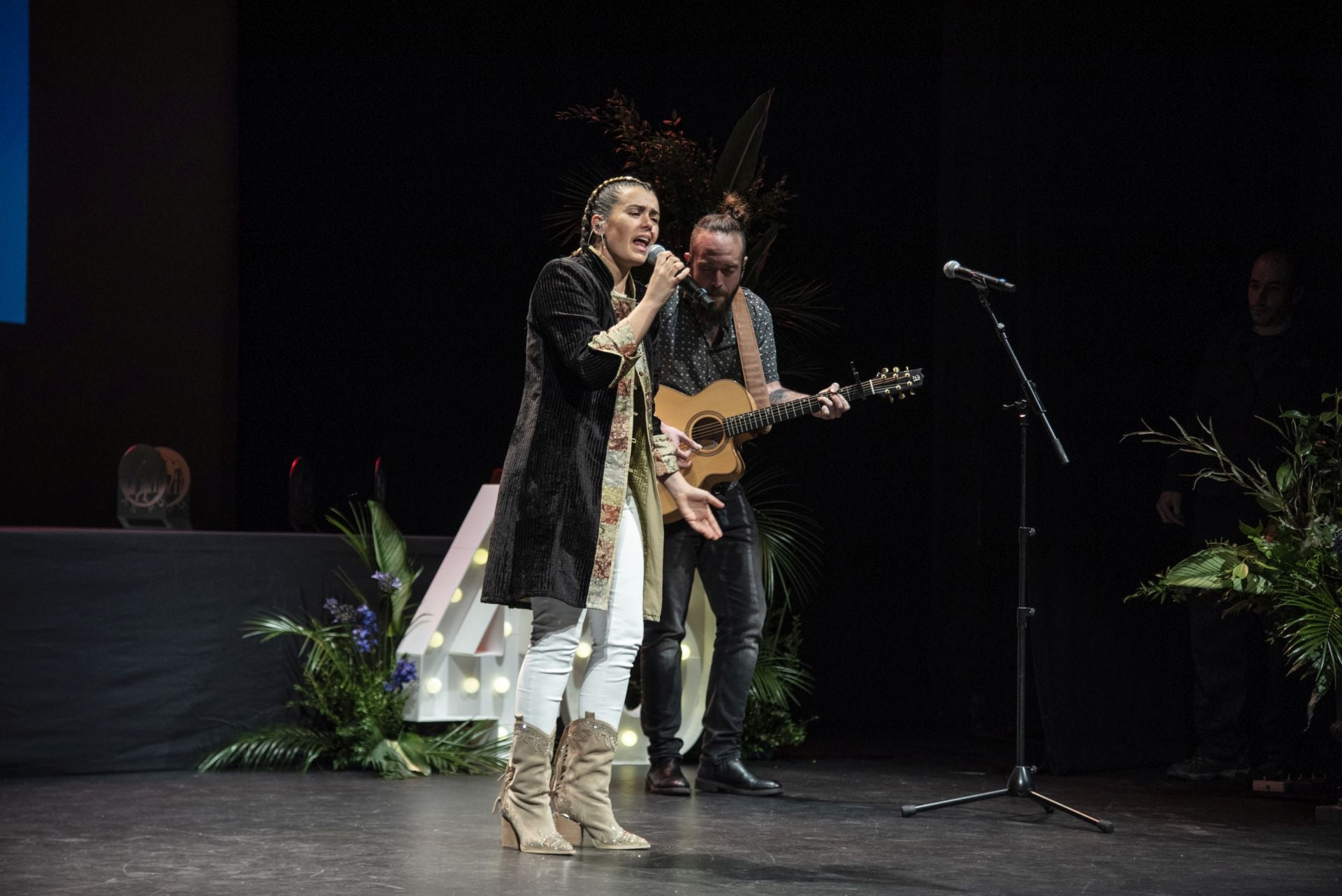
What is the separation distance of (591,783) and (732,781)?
111 centimetres

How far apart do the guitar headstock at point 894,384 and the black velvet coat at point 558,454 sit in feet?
3.58

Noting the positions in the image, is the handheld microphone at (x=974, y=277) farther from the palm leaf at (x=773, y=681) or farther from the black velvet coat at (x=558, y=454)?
the palm leaf at (x=773, y=681)

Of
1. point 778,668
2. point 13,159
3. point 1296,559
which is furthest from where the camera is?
point 13,159

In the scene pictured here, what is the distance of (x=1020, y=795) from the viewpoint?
4.06 meters

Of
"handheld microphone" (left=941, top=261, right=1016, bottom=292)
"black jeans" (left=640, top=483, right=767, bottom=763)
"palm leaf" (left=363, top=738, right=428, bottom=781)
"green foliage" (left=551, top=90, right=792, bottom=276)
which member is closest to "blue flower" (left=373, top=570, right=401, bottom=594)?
"palm leaf" (left=363, top=738, right=428, bottom=781)

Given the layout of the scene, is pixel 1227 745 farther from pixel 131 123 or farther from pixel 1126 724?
A: pixel 131 123

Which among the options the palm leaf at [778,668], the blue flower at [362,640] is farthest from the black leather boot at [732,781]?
the blue flower at [362,640]

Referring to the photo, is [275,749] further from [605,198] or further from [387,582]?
[605,198]

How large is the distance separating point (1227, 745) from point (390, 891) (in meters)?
3.09

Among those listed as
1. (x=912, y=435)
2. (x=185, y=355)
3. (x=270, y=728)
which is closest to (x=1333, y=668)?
(x=912, y=435)

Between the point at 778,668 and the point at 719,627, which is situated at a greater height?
the point at 719,627

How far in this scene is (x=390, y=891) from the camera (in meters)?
2.86

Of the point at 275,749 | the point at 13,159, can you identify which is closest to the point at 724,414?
the point at 275,749

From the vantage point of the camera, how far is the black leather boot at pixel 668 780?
4320 millimetres
